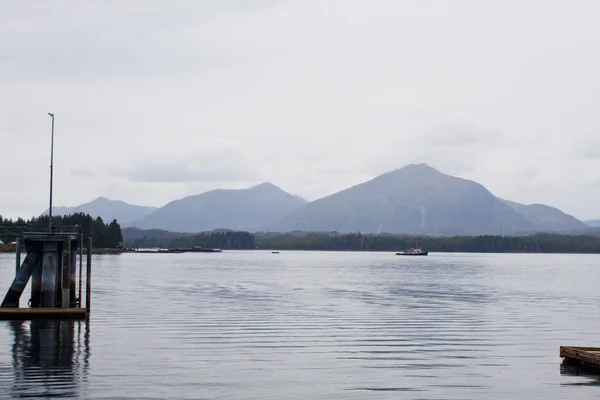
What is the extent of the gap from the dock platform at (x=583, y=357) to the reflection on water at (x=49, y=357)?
2147 cm

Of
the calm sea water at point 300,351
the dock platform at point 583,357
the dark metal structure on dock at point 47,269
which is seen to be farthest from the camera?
the dark metal structure on dock at point 47,269

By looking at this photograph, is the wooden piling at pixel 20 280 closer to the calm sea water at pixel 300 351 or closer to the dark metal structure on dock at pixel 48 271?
the dark metal structure on dock at pixel 48 271

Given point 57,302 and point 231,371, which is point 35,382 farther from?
point 57,302

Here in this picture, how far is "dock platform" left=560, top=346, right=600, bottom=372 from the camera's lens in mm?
37125

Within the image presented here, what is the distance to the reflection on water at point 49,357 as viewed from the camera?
104ft

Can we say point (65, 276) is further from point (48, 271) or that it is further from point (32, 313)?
point (32, 313)

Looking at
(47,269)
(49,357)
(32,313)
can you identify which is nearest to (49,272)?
(47,269)

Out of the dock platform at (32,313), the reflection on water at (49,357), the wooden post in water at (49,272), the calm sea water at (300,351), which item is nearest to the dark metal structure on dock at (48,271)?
the wooden post in water at (49,272)

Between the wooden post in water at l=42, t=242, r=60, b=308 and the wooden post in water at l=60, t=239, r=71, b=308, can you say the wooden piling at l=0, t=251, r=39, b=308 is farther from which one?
the wooden post in water at l=60, t=239, r=71, b=308

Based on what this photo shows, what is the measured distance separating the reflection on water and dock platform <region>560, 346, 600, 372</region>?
21466 mm

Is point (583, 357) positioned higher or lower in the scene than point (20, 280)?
lower

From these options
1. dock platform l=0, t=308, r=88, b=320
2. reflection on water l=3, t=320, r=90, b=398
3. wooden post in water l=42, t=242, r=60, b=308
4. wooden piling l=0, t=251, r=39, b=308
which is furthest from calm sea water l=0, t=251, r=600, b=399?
wooden piling l=0, t=251, r=39, b=308

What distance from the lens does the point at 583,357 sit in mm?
38000

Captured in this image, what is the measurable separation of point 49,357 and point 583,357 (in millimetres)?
24187
